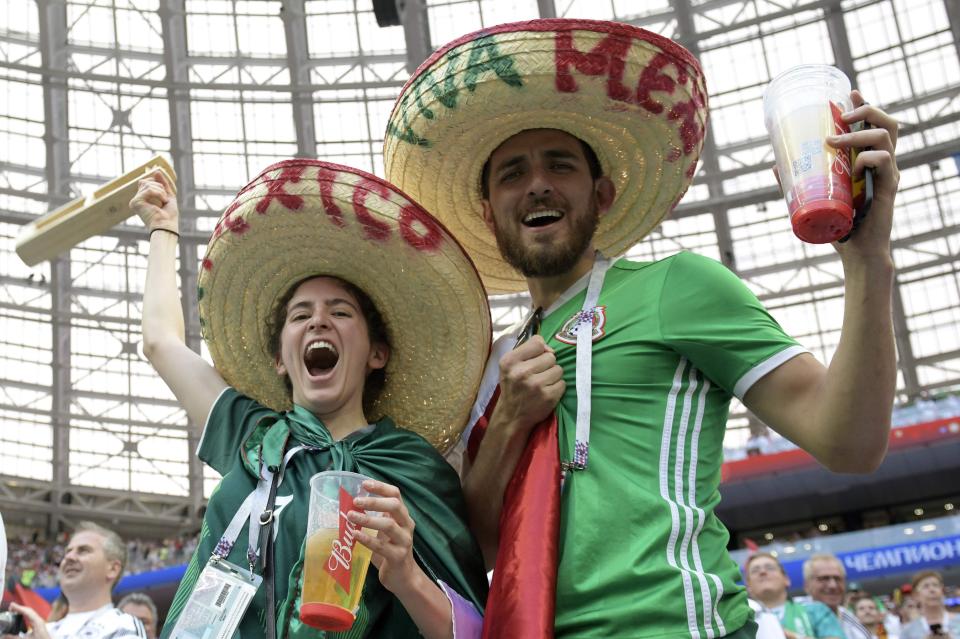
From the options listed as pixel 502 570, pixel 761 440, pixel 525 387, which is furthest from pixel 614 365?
pixel 761 440

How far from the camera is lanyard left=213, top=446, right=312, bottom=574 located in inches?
78.3

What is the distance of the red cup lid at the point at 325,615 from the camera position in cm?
165

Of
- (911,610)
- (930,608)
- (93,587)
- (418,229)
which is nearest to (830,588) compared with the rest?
(930,608)

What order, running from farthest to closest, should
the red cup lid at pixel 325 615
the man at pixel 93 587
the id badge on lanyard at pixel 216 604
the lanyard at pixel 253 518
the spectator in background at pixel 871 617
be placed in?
the spectator in background at pixel 871 617, the man at pixel 93 587, the lanyard at pixel 253 518, the id badge on lanyard at pixel 216 604, the red cup lid at pixel 325 615

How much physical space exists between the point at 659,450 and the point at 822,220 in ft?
1.84

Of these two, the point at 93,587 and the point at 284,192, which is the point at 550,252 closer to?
the point at 284,192

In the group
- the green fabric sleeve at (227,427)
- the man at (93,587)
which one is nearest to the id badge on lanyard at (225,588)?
the green fabric sleeve at (227,427)

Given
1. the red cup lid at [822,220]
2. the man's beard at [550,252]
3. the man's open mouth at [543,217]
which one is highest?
the man's open mouth at [543,217]

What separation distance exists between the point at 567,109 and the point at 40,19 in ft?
71.4

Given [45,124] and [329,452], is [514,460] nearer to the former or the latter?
[329,452]

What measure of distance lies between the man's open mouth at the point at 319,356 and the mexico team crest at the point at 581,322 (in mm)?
527

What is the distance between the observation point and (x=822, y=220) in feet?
4.91

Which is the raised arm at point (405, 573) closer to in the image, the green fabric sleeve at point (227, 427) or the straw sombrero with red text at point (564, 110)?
the green fabric sleeve at point (227, 427)

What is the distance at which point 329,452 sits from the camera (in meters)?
2.18
